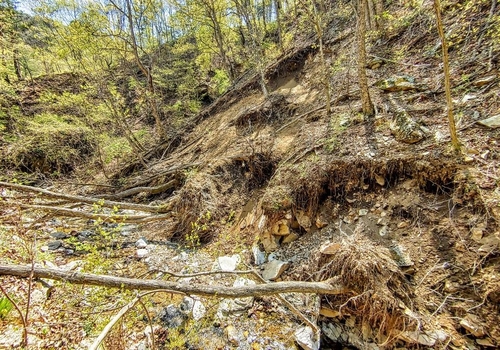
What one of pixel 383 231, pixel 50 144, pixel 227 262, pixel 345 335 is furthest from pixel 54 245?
pixel 50 144

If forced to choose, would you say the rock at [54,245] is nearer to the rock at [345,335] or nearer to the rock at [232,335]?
the rock at [232,335]

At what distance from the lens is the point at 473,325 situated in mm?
1872

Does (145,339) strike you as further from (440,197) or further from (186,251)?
(440,197)

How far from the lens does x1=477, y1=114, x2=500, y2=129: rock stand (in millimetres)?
2623

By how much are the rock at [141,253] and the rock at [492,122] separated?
5388 mm

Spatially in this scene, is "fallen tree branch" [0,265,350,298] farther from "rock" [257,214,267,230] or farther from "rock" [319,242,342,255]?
"rock" [257,214,267,230]

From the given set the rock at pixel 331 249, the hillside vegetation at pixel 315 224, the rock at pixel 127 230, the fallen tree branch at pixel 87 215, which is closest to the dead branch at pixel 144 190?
the hillside vegetation at pixel 315 224

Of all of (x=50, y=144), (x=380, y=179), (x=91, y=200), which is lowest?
(x=380, y=179)

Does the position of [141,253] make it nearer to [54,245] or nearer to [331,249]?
[54,245]

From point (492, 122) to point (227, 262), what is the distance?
3.91m

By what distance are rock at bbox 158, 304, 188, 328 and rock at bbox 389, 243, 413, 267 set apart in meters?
2.66

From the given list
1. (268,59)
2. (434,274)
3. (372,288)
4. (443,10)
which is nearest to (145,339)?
(372,288)

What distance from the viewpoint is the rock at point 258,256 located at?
11.5 ft

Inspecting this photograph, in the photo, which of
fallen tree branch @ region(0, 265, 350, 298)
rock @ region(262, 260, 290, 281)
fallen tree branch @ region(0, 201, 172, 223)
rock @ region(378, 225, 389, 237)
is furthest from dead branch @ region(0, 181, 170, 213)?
rock @ region(378, 225, 389, 237)
